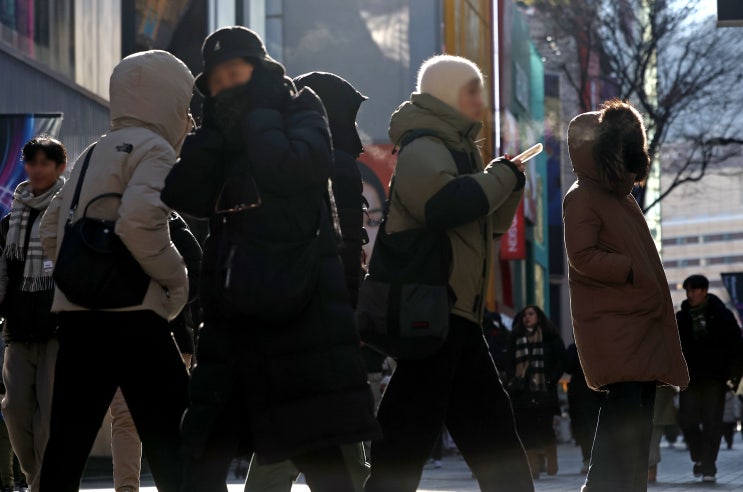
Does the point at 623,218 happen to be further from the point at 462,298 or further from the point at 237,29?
the point at 237,29

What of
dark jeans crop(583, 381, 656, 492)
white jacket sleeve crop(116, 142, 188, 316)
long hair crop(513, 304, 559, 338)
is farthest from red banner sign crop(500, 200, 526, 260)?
white jacket sleeve crop(116, 142, 188, 316)

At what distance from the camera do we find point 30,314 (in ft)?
23.8

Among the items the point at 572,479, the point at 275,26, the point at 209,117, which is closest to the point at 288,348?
the point at 209,117

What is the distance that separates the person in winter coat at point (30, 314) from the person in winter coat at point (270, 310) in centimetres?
288

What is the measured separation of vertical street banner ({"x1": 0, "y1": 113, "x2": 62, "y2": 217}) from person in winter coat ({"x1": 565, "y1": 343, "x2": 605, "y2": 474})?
507 centimetres

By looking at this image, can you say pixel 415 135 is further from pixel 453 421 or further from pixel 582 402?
pixel 582 402

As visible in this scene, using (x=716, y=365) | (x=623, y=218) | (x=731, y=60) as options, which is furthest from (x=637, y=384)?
(x=731, y=60)

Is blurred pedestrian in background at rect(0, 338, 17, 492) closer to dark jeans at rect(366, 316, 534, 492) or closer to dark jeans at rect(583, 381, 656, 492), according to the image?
dark jeans at rect(583, 381, 656, 492)

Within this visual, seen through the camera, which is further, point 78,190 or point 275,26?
point 275,26

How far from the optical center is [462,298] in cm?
540

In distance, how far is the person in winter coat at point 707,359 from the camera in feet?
43.2

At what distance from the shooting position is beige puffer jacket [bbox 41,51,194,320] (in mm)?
5141

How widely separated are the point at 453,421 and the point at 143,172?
1.33 metres

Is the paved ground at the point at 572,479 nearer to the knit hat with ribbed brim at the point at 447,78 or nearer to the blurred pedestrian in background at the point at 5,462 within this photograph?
the blurred pedestrian in background at the point at 5,462
